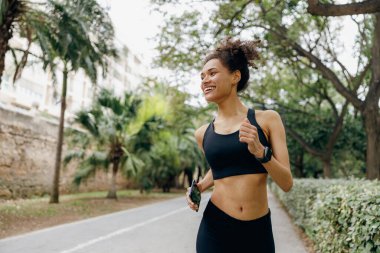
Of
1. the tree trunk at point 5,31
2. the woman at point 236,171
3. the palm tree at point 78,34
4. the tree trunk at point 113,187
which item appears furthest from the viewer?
the tree trunk at point 113,187

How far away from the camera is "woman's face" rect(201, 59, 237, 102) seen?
220cm

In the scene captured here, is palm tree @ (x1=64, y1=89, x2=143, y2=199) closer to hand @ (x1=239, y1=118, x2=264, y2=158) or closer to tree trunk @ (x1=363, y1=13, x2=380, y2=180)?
tree trunk @ (x1=363, y1=13, x2=380, y2=180)

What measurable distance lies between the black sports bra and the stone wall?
629 inches

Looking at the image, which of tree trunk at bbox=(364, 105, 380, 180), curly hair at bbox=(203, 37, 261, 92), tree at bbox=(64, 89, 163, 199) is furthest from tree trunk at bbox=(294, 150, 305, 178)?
curly hair at bbox=(203, 37, 261, 92)

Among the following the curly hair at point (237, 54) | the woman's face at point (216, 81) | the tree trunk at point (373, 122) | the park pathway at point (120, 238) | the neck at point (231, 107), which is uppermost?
the tree trunk at point (373, 122)

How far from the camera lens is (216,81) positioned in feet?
7.20

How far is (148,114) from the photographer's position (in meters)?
20.5

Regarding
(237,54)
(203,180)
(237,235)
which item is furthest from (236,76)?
(237,235)

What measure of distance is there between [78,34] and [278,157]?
38.7 feet

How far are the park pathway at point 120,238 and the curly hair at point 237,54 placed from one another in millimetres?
5334

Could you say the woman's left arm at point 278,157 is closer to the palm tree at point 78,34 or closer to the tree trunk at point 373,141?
the palm tree at point 78,34

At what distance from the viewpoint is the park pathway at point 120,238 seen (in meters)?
7.06

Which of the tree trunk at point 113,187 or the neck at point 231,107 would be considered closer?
the neck at point 231,107

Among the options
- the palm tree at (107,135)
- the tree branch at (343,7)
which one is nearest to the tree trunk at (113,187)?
the palm tree at (107,135)
